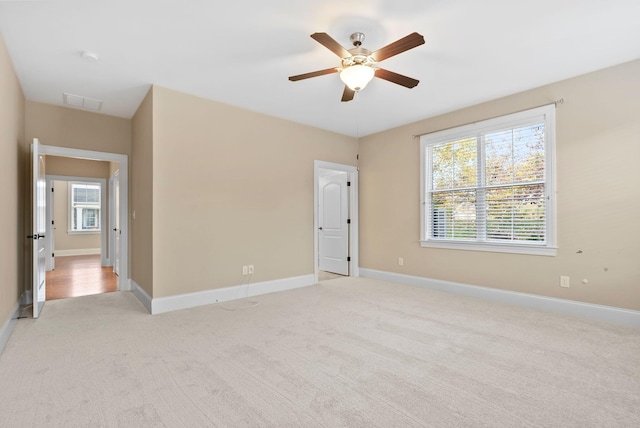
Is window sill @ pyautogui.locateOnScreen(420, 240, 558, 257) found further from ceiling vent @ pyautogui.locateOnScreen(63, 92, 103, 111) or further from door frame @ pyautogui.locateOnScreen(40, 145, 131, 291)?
ceiling vent @ pyautogui.locateOnScreen(63, 92, 103, 111)

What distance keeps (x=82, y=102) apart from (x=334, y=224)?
4.48 meters

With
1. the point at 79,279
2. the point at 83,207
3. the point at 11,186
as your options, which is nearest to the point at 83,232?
the point at 83,207

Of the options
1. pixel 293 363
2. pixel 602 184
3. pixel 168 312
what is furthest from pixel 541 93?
pixel 168 312

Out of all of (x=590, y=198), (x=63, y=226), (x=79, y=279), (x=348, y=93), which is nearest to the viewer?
(x=348, y=93)

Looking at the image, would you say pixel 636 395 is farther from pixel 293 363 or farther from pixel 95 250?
pixel 95 250

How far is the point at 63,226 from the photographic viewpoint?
9.54 meters

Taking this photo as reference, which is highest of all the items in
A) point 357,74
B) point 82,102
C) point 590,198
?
point 82,102

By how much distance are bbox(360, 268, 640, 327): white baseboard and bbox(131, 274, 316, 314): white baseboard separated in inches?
72.9

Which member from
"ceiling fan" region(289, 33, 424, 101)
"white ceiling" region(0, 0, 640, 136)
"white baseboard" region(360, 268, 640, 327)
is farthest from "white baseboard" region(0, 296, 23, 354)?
"white baseboard" region(360, 268, 640, 327)

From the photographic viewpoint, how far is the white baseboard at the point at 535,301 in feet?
10.9

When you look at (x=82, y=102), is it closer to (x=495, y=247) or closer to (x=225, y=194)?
(x=225, y=194)

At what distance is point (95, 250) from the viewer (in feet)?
32.7

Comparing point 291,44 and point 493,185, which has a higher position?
point 291,44

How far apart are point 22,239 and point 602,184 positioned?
22.7 ft
